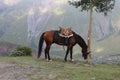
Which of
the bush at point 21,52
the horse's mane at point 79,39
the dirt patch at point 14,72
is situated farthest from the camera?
the bush at point 21,52

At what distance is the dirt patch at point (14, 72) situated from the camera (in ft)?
59.6

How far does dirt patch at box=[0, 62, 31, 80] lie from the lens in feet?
59.6

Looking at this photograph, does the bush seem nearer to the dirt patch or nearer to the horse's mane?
the horse's mane

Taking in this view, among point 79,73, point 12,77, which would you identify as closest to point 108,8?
point 79,73

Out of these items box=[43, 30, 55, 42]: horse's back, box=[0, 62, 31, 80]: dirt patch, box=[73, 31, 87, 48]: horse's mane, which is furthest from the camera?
box=[73, 31, 87, 48]: horse's mane

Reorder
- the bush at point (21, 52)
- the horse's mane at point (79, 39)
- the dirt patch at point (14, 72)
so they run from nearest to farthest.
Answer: the dirt patch at point (14, 72) → the horse's mane at point (79, 39) → the bush at point (21, 52)

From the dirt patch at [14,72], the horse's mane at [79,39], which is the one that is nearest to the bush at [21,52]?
the horse's mane at [79,39]

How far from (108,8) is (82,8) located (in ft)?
8.07

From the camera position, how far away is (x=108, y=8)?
28.6 metres

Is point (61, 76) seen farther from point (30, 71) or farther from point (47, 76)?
point (30, 71)

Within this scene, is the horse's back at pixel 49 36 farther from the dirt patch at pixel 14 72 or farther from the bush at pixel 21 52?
the bush at pixel 21 52

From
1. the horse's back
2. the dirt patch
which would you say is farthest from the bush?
the dirt patch

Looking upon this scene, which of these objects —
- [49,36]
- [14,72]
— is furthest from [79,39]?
[14,72]

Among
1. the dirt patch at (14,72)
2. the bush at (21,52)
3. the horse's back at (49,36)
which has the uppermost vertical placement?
the horse's back at (49,36)
